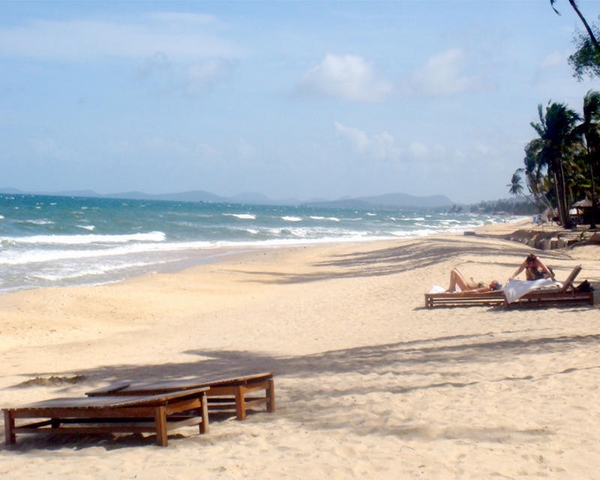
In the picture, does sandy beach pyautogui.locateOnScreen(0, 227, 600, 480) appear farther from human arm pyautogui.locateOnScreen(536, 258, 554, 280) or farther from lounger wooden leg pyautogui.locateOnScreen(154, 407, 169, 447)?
human arm pyautogui.locateOnScreen(536, 258, 554, 280)

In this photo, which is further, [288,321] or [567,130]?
[567,130]

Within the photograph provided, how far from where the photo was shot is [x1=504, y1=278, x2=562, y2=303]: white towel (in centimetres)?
1287

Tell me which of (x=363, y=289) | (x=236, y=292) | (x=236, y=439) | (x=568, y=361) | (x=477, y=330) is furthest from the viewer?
(x=236, y=292)

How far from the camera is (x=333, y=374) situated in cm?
833

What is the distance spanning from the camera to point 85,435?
20.1 feet

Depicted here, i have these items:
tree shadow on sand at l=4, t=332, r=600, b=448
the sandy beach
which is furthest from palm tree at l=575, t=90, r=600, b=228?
tree shadow on sand at l=4, t=332, r=600, b=448

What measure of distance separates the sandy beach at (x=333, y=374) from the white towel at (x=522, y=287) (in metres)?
→ 0.34

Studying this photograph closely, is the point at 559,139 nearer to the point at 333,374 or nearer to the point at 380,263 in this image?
the point at 380,263

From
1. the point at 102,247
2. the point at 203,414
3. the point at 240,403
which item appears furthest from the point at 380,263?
the point at 203,414

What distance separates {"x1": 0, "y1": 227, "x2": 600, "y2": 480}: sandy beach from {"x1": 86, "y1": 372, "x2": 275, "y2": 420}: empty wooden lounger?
0.66 ft

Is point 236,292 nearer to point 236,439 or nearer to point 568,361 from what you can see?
point 568,361

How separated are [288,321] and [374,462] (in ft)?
29.0

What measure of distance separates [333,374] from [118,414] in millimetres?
3227

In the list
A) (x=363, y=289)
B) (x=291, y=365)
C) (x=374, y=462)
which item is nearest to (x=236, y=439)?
(x=374, y=462)
